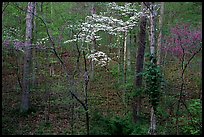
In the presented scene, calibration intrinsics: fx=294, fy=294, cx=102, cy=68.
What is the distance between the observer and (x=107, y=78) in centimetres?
1567

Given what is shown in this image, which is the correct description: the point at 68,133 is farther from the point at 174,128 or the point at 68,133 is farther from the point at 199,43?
the point at 199,43

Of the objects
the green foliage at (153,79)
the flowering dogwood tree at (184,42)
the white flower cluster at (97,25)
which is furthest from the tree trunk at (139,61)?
the green foliage at (153,79)

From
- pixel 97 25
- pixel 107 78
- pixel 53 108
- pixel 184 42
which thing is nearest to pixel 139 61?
pixel 97 25

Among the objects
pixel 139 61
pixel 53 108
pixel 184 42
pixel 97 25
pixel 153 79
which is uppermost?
pixel 97 25

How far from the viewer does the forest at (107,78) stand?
299 inches

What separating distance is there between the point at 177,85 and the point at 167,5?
12.3ft

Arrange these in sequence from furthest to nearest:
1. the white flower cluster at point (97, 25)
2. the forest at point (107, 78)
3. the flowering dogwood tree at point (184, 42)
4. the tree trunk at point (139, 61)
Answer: the flowering dogwood tree at point (184, 42) < the tree trunk at point (139, 61) < the white flower cluster at point (97, 25) < the forest at point (107, 78)

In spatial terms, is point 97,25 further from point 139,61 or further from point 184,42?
point 184,42

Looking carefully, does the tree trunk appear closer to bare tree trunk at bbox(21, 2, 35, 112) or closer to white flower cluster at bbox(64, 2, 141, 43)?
white flower cluster at bbox(64, 2, 141, 43)

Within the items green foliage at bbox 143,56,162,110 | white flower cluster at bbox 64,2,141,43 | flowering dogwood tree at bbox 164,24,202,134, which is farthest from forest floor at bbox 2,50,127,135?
green foliage at bbox 143,56,162,110

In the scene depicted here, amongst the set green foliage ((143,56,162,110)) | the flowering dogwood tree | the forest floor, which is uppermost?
the flowering dogwood tree

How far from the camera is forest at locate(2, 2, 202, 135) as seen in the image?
7605 millimetres

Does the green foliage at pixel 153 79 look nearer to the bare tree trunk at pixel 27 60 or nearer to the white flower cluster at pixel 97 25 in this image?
the white flower cluster at pixel 97 25

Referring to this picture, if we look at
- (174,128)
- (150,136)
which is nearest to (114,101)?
(174,128)
